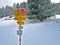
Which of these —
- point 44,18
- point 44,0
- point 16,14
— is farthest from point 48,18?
point 16,14

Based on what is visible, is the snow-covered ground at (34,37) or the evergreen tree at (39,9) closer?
the snow-covered ground at (34,37)

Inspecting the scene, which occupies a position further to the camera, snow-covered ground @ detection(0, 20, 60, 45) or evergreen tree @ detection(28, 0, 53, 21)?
evergreen tree @ detection(28, 0, 53, 21)

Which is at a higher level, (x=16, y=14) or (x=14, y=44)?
(x=16, y=14)

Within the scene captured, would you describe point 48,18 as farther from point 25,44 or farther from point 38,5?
point 25,44

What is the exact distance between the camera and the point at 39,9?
34.8 meters

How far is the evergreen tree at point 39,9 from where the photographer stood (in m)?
34.7

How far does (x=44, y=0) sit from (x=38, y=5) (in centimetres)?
257

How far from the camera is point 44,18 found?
3675 centimetres

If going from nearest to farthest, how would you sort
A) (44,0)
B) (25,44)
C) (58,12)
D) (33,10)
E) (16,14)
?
(16,14) < (25,44) < (33,10) < (44,0) < (58,12)

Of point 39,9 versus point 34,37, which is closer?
point 34,37

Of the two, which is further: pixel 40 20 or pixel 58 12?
pixel 58 12

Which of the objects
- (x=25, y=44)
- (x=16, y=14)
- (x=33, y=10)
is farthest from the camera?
(x=33, y=10)

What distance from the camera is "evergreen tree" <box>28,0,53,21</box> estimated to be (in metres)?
Result: 34.7

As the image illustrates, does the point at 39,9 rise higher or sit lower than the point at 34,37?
lower
